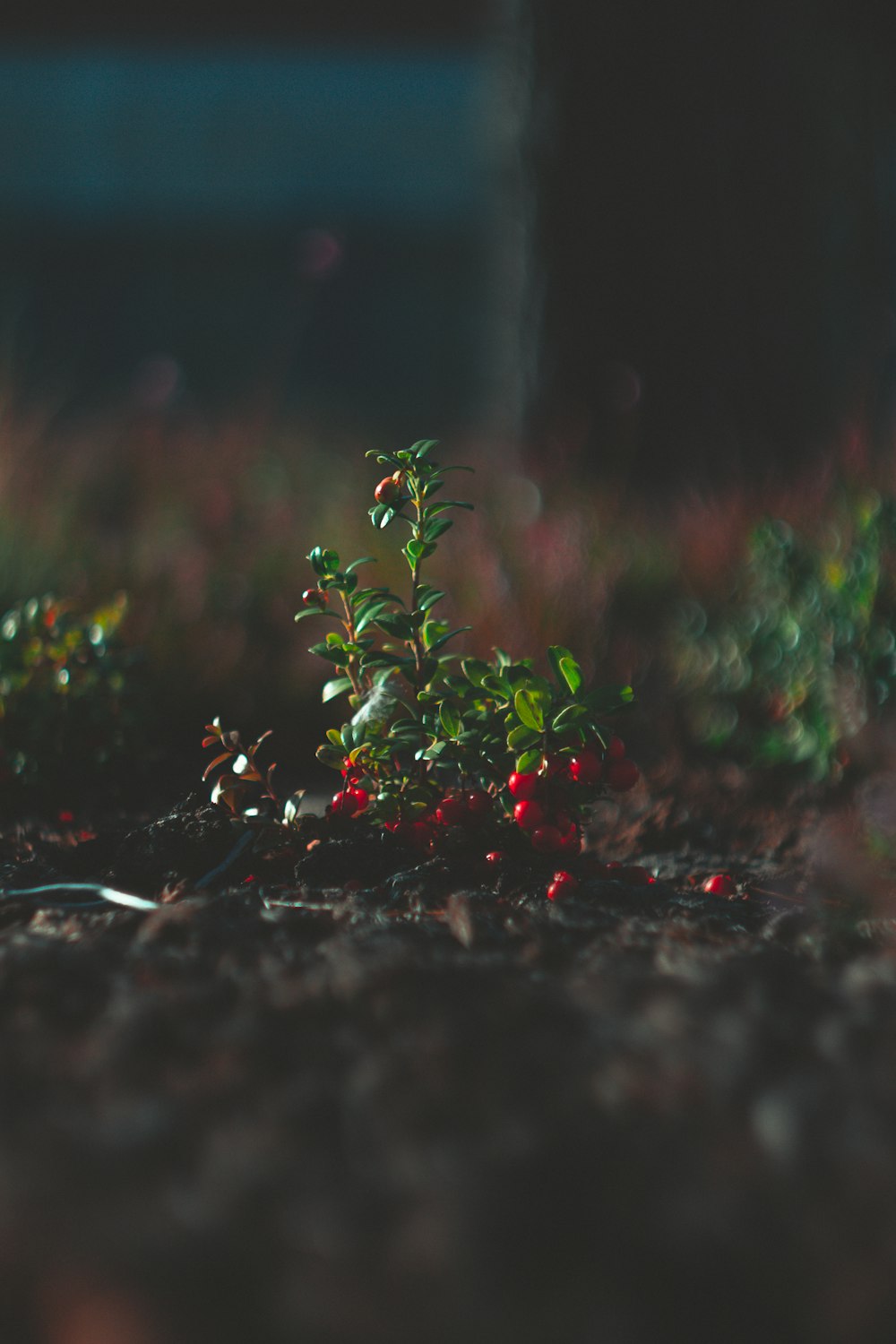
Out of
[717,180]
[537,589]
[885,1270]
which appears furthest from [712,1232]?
[717,180]

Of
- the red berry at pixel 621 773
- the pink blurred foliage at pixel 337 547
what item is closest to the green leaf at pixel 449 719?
the red berry at pixel 621 773

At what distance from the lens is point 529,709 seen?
1685mm

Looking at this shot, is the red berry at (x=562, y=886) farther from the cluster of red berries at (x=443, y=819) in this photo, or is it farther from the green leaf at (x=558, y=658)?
the green leaf at (x=558, y=658)

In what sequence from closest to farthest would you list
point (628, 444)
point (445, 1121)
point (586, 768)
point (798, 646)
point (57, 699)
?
point (445, 1121), point (586, 768), point (57, 699), point (798, 646), point (628, 444)

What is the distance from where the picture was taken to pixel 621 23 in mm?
4168

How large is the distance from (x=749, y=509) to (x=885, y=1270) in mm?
3037

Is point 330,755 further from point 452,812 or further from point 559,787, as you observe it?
point 559,787

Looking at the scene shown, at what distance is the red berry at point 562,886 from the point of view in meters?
1.61

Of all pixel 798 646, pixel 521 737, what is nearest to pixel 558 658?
pixel 521 737

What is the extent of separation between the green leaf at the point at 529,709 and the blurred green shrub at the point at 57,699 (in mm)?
880

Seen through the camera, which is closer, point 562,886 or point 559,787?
point 562,886

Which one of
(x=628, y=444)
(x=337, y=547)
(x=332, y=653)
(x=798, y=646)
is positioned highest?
(x=332, y=653)

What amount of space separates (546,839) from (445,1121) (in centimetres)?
73

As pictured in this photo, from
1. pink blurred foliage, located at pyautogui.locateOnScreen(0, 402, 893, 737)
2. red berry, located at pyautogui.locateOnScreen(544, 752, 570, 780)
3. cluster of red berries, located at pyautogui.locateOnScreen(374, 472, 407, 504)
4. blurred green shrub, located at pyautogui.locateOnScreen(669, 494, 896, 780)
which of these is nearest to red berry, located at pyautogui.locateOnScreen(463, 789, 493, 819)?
red berry, located at pyautogui.locateOnScreen(544, 752, 570, 780)
